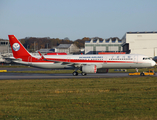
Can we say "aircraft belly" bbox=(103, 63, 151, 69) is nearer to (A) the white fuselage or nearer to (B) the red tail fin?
(A) the white fuselage

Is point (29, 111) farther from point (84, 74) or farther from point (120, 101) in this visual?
point (84, 74)

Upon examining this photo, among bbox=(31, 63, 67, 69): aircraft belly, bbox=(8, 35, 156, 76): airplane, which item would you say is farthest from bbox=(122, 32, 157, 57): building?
bbox=(31, 63, 67, 69): aircraft belly

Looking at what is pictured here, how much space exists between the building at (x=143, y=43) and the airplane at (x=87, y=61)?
65.4 metres

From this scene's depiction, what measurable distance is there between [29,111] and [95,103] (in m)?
4.81

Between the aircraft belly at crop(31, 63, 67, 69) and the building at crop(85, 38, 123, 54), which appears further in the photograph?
the building at crop(85, 38, 123, 54)

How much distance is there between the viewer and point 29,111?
47.0ft

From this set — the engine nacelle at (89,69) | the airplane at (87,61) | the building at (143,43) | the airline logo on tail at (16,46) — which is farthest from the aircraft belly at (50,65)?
the building at (143,43)

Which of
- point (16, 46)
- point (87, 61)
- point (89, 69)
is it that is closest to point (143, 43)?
point (87, 61)

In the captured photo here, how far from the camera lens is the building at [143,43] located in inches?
4237

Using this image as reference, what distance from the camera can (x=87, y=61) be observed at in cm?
4541

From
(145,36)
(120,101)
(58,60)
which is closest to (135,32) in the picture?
(145,36)

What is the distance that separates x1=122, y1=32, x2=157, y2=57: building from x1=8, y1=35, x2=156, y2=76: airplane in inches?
2574

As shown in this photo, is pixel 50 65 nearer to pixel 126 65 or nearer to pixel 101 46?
pixel 126 65

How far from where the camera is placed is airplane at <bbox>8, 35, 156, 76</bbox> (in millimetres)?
43875
